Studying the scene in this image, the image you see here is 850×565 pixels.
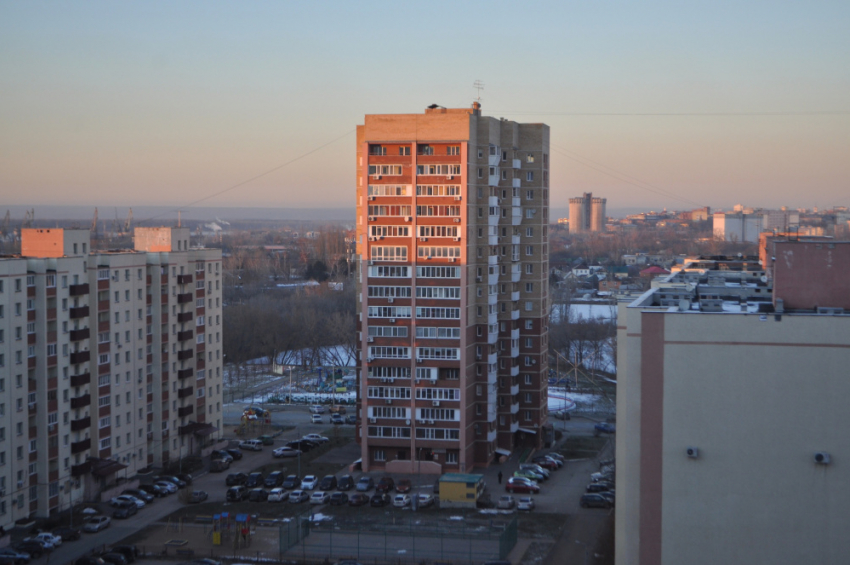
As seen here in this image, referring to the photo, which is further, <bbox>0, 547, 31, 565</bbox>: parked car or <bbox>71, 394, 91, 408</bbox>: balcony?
<bbox>71, 394, 91, 408</bbox>: balcony

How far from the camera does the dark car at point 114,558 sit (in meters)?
12.6

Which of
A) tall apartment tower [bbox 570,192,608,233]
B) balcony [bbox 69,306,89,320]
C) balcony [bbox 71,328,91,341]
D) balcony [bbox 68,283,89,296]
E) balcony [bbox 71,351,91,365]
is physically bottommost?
balcony [bbox 71,351,91,365]

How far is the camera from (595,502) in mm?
15289

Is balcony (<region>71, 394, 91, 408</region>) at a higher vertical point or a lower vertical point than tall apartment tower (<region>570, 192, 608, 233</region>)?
lower

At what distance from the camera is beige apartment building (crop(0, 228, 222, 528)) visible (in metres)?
14.4

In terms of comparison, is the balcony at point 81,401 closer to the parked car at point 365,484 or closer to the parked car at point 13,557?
the parked car at point 13,557

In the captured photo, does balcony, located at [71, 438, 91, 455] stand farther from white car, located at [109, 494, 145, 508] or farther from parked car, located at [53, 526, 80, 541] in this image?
parked car, located at [53, 526, 80, 541]

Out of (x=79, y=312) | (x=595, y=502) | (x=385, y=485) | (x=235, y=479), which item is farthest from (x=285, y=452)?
(x=595, y=502)

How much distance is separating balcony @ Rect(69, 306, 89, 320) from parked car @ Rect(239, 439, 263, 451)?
5.39 metres

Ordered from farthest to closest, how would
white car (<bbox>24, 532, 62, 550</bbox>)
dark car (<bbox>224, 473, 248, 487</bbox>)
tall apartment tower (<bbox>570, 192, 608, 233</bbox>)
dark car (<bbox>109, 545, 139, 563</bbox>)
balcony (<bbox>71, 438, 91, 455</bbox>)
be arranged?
tall apartment tower (<bbox>570, 192, 608, 233</bbox>)
dark car (<bbox>224, 473, 248, 487</bbox>)
balcony (<bbox>71, 438, 91, 455</bbox>)
white car (<bbox>24, 532, 62, 550</bbox>)
dark car (<bbox>109, 545, 139, 563</bbox>)

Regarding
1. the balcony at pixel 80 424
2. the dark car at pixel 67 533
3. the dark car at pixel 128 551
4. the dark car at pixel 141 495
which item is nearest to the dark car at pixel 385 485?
the dark car at pixel 141 495

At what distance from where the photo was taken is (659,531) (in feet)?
26.6

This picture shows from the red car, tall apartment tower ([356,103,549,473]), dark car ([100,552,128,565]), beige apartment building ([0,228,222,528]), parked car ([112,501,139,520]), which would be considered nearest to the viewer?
dark car ([100,552,128,565])

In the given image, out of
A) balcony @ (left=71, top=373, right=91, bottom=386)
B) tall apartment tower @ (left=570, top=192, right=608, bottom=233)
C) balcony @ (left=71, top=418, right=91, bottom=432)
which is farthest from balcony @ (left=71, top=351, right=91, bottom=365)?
tall apartment tower @ (left=570, top=192, right=608, bottom=233)
